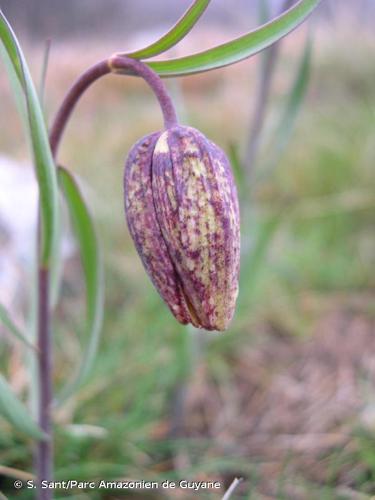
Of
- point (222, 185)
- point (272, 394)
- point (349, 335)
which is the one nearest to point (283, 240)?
point (349, 335)

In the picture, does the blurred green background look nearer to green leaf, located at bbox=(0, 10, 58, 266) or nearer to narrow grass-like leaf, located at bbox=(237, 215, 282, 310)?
narrow grass-like leaf, located at bbox=(237, 215, 282, 310)

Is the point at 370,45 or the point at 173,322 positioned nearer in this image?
the point at 173,322

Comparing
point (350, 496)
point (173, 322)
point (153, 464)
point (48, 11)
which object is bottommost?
point (350, 496)

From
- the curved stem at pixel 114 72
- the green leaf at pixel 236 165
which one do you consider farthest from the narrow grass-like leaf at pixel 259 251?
the curved stem at pixel 114 72

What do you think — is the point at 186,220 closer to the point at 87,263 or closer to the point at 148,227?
the point at 148,227

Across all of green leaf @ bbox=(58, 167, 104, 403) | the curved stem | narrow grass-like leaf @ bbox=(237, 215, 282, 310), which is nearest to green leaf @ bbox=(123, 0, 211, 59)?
the curved stem

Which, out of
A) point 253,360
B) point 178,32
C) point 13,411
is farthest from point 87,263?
point 253,360

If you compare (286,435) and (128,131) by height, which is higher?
(128,131)

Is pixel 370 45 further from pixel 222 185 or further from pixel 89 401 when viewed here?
Result: pixel 222 185
